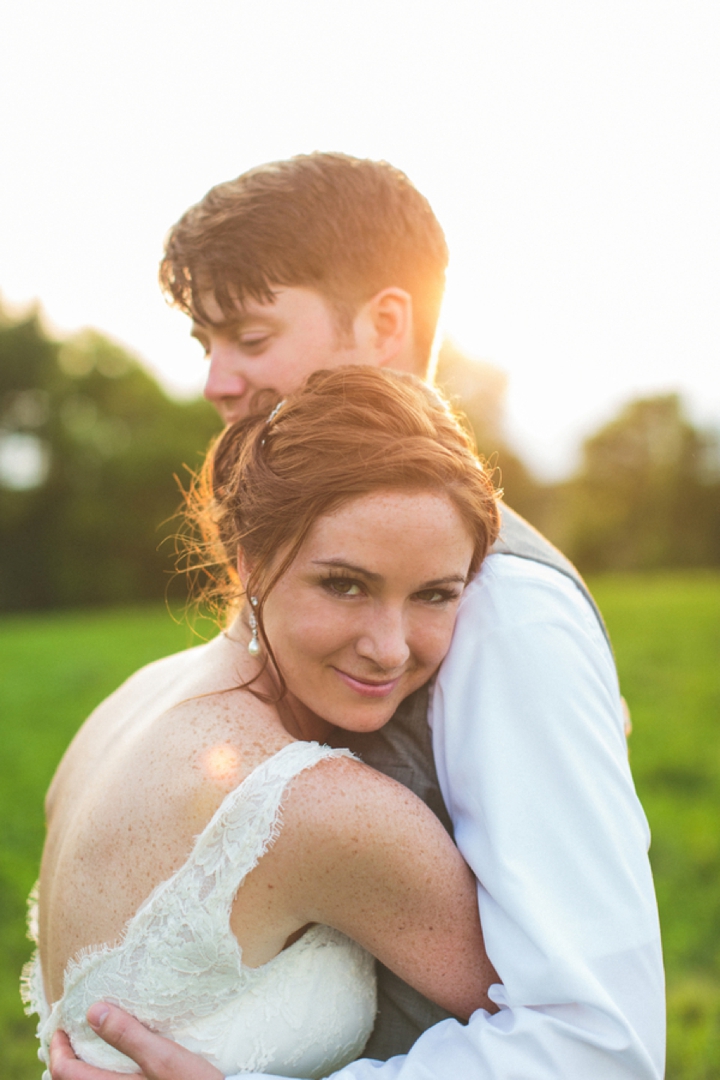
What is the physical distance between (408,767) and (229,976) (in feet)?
2.04

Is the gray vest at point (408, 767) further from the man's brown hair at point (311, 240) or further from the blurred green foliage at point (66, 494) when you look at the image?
the blurred green foliage at point (66, 494)

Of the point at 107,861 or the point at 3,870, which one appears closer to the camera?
the point at 107,861

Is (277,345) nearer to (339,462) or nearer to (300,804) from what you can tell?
(339,462)

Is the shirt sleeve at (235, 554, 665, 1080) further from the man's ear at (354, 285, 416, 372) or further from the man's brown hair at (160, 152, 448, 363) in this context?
the man's brown hair at (160, 152, 448, 363)

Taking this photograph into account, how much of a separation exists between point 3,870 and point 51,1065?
5.03 m

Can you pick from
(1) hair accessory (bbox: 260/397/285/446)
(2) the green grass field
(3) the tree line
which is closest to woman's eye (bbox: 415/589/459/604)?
(1) hair accessory (bbox: 260/397/285/446)

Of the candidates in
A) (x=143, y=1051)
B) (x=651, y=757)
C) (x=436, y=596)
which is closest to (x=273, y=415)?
(x=436, y=596)

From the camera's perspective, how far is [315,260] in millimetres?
2818

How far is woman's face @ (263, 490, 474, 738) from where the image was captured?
6.75 feet

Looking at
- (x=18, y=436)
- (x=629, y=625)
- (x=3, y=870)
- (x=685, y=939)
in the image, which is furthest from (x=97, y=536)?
(x=685, y=939)

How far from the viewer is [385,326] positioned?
2.97m

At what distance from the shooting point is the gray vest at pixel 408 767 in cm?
218

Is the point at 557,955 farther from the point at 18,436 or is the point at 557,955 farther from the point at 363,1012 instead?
the point at 18,436

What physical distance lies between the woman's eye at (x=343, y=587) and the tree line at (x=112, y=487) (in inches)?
1174
